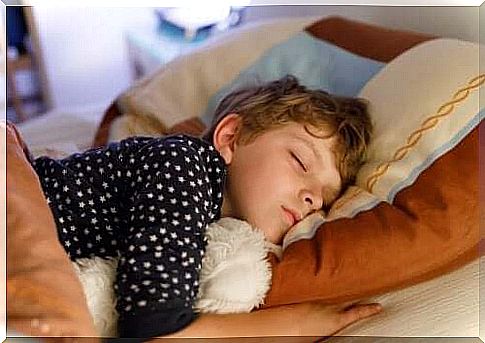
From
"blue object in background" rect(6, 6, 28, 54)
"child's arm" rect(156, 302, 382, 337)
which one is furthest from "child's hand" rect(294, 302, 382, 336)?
"blue object in background" rect(6, 6, 28, 54)

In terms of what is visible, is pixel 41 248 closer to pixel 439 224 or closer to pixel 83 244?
pixel 83 244

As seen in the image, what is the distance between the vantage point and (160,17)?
210 centimetres

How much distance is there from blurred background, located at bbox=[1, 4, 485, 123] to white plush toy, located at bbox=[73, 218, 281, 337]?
988 mm

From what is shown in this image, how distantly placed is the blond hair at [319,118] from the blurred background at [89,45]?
2.51ft

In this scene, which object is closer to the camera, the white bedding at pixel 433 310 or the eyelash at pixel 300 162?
the white bedding at pixel 433 310

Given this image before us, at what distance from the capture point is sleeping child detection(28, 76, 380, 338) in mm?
859

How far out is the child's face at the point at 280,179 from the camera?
1.02 m

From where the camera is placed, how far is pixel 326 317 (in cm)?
94

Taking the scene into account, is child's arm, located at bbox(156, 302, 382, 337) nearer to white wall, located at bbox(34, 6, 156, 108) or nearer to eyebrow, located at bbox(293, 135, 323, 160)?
eyebrow, located at bbox(293, 135, 323, 160)

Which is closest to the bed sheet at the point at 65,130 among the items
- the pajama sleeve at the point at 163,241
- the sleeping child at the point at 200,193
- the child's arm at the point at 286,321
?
the sleeping child at the point at 200,193

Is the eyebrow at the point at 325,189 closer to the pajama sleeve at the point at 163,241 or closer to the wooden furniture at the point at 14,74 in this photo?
the pajama sleeve at the point at 163,241

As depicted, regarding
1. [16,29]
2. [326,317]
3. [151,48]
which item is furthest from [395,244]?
[16,29]

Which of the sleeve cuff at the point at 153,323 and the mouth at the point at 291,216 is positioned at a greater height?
the sleeve cuff at the point at 153,323

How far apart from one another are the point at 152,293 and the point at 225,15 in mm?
1196
